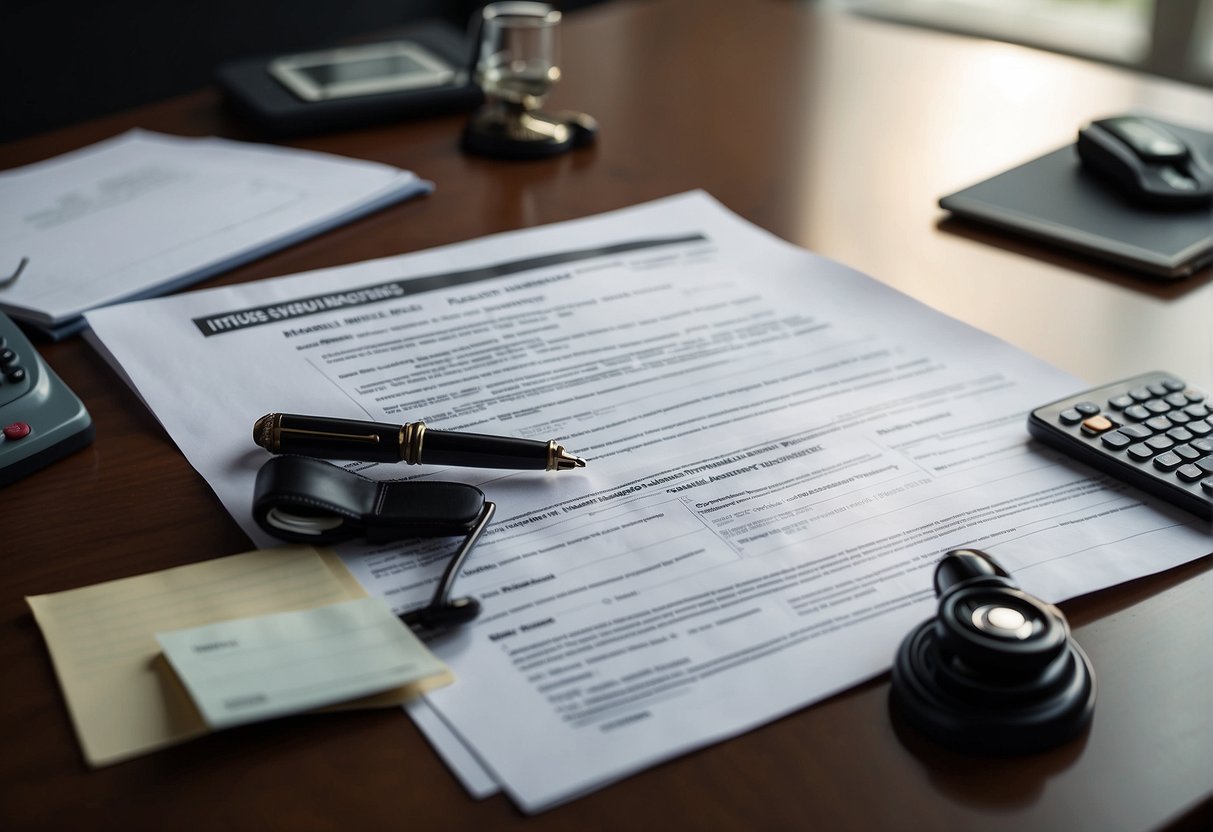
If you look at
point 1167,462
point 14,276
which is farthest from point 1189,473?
point 14,276

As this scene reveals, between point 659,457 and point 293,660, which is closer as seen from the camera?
point 293,660

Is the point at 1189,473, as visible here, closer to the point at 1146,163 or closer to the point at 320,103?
the point at 1146,163

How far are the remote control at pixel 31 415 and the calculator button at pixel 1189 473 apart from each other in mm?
598

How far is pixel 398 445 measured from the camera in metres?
0.61

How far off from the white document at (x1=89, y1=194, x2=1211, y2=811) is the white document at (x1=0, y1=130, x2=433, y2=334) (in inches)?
2.1

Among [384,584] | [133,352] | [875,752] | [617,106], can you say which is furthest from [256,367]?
[617,106]

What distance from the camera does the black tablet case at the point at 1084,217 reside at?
877 millimetres

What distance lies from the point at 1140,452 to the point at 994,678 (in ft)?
0.76

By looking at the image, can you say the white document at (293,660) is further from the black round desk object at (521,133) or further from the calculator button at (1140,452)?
the black round desk object at (521,133)

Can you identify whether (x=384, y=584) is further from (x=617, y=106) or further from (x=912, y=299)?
(x=617, y=106)

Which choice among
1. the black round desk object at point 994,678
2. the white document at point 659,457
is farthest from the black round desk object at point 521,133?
the black round desk object at point 994,678

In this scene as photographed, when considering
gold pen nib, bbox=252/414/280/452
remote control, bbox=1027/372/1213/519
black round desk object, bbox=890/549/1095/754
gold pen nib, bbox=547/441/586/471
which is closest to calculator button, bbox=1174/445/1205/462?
remote control, bbox=1027/372/1213/519

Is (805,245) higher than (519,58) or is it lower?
lower

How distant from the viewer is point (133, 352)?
735 mm
